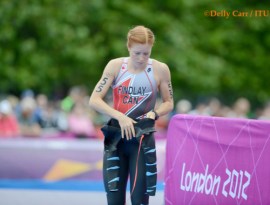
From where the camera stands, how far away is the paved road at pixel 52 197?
34.8 ft

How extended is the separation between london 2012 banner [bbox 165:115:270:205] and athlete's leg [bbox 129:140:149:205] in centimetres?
94

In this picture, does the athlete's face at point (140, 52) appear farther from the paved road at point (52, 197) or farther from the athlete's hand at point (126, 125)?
the paved road at point (52, 197)

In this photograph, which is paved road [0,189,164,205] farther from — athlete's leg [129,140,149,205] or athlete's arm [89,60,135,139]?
athlete's arm [89,60,135,139]

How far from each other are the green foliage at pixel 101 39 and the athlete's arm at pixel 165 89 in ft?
54.6

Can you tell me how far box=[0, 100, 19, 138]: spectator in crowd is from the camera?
50.8 feet

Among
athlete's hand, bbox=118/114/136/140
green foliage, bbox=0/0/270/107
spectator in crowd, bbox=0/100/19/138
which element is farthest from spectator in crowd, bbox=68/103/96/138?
athlete's hand, bbox=118/114/136/140

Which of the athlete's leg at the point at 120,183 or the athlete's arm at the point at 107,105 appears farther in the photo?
the athlete's leg at the point at 120,183

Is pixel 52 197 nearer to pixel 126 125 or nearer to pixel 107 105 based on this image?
pixel 107 105

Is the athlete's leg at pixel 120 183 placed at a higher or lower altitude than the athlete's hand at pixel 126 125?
lower

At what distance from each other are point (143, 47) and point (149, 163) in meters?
1.04

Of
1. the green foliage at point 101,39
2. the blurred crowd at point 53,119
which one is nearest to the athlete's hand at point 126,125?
the blurred crowd at point 53,119

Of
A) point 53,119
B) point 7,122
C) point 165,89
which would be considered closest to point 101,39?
point 53,119

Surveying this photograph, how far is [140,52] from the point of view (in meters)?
7.06

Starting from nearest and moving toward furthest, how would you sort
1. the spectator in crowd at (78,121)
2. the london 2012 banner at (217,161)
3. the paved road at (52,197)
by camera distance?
1. the london 2012 banner at (217,161)
2. the paved road at (52,197)
3. the spectator in crowd at (78,121)
